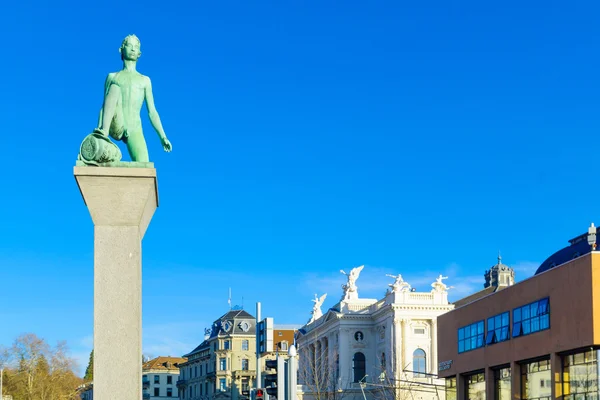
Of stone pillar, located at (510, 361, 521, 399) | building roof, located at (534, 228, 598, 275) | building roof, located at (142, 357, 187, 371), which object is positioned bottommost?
building roof, located at (142, 357, 187, 371)

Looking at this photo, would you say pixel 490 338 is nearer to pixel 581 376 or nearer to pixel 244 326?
pixel 581 376

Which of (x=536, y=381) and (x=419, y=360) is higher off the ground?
(x=419, y=360)

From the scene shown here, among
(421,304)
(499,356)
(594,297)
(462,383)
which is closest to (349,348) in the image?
(421,304)

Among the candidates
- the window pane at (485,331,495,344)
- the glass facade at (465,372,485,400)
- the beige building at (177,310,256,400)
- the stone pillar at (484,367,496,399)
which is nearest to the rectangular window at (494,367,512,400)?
the stone pillar at (484,367,496,399)

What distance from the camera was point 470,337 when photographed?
58.7 metres

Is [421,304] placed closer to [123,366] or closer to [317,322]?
[317,322]

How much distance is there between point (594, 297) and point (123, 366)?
1260 inches

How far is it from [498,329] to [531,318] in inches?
190

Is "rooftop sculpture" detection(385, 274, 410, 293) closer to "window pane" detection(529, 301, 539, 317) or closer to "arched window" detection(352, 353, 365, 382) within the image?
"arched window" detection(352, 353, 365, 382)

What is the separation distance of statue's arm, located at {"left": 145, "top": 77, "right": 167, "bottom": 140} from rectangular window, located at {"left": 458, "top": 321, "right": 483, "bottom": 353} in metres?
43.2

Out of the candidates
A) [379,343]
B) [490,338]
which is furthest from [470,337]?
[379,343]

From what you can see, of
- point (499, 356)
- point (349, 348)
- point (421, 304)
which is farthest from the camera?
point (349, 348)

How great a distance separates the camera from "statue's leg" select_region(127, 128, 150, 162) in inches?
632

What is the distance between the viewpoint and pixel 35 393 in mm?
107875
